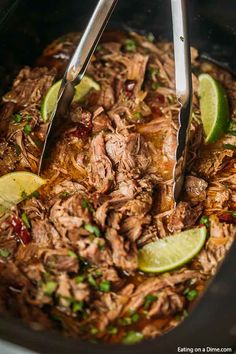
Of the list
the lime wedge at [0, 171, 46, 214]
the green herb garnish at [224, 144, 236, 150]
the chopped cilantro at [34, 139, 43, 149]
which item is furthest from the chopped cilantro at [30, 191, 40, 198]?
the green herb garnish at [224, 144, 236, 150]

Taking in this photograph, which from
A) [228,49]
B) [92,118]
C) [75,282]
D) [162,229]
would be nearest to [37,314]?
[75,282]

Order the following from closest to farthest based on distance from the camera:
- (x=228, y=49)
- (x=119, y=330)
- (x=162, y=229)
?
(x=119, y=330)
(x=162, y=229)
(x=228, y=49)

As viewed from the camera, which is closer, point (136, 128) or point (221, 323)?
point (221, 323)

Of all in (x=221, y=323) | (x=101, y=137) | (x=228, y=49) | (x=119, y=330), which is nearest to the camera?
(x=221, y=323)

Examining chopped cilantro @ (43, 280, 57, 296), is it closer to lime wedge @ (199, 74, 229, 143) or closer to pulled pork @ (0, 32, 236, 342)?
pulled pork @ (0, 32, 236, 342)

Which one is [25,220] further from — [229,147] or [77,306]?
[229,147]

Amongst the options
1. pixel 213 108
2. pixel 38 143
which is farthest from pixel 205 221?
pixel 38 143

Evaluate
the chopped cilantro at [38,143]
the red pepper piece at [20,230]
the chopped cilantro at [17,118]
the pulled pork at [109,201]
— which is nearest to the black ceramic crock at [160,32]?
the pulled pork at [109,201]

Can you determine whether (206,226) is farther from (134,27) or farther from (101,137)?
(134,27)

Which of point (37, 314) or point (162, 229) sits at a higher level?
point (37, 314)
